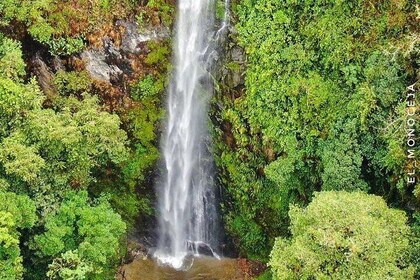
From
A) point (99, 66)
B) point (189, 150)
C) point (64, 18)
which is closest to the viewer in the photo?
point (64, 18)

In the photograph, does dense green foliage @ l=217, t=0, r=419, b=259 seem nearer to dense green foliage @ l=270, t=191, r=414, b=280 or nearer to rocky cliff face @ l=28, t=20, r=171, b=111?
dense green foliage @ l=270, t=191, r=414, b=280

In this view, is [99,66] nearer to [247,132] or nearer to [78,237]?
[247,132]

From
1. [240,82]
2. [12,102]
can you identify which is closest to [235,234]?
[240,82]

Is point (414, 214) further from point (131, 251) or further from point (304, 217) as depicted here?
point (131, 251)

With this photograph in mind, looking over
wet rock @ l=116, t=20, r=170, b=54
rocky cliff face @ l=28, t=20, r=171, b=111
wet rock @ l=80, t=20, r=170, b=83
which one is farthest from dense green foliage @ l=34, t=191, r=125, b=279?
wet rock @ l=116, t=20, r=170, b=54

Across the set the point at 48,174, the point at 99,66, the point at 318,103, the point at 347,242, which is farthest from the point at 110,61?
the point at 347,242

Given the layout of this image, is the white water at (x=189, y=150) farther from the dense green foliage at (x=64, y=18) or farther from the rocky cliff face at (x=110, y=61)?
the dense green foliage at (x=64, y=18)

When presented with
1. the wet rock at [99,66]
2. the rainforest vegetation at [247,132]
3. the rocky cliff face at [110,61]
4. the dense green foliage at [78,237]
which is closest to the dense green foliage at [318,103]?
the rainforest vegetation at [247,132]
